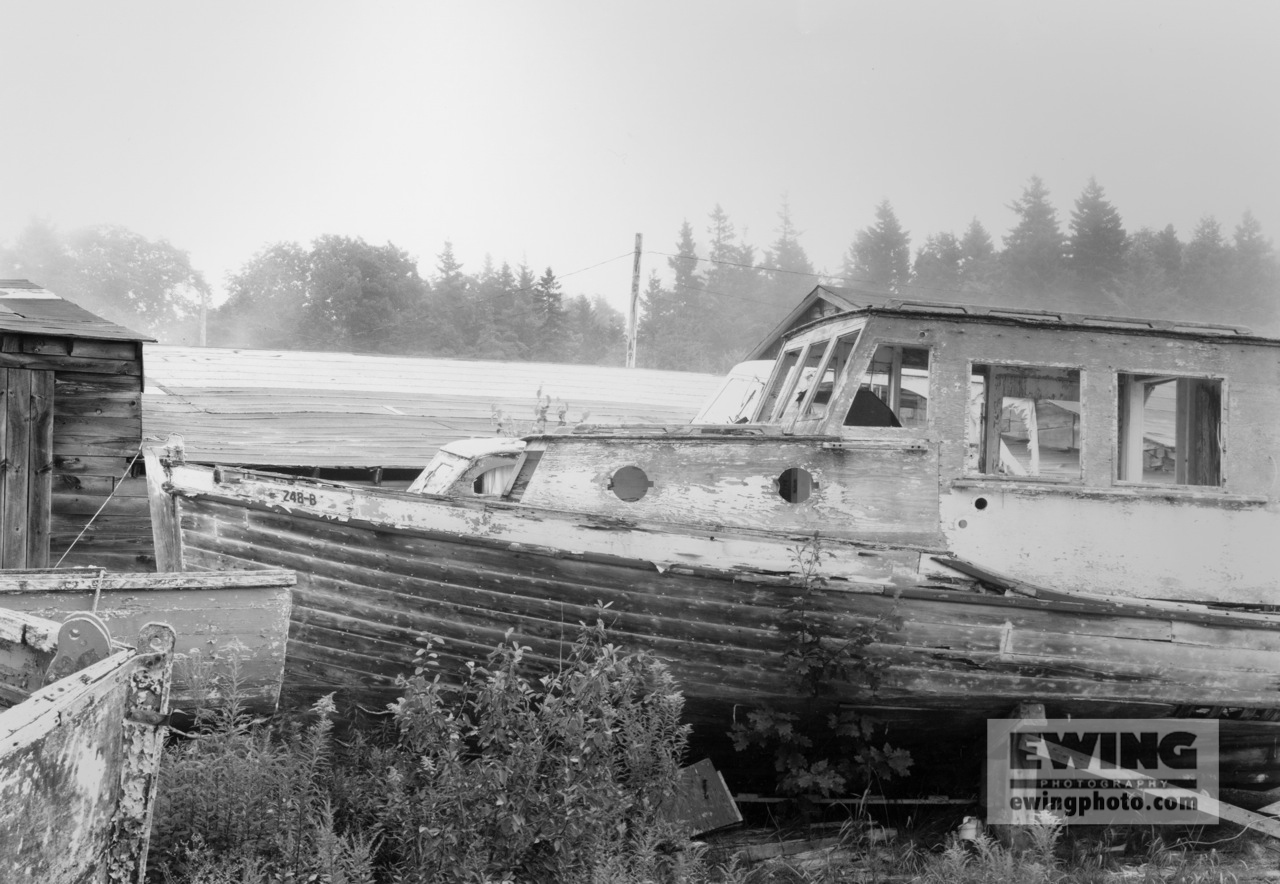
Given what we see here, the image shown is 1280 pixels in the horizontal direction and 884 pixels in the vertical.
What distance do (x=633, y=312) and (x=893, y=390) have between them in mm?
19317

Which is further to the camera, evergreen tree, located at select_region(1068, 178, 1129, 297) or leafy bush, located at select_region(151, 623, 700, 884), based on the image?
evergreen tree, located at select_region(1068, 178, 1129, 297)

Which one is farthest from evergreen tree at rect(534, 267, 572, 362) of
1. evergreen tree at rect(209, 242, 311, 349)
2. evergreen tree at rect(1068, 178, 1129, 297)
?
evergreen tree at rect(1068, 178, 1129, 297)

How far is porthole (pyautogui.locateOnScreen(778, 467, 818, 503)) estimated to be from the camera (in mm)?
6383

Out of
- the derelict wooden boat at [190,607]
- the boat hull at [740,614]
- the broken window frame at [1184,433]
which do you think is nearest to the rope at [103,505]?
the derelict wooden boat at [190,607]

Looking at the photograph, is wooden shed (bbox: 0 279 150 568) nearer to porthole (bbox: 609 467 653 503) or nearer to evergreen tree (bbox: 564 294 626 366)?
porthole (bbox: 609 467 653 503)

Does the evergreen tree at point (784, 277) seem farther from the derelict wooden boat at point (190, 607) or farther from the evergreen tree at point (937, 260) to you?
the derelict wooden boat at point (190, 607)

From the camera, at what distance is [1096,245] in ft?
147

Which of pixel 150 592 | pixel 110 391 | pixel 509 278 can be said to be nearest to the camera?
pixel 150 592

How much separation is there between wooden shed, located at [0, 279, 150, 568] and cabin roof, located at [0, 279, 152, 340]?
0.02 m

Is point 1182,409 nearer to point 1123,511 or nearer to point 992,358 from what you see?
point 1123,511

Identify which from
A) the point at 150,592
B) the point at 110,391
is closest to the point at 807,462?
the point at 150,592

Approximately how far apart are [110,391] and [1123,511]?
943 centimetres

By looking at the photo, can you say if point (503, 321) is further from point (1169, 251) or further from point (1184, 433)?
point (1184, 433)

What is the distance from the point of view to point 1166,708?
6336mm
